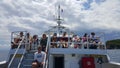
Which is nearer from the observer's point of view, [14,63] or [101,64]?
[14,63]

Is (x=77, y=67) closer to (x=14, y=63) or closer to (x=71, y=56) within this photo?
(x=71, y=56)

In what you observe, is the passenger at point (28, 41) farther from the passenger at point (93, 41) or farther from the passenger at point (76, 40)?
the passenger at point (93, 41)

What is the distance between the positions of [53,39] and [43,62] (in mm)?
3997

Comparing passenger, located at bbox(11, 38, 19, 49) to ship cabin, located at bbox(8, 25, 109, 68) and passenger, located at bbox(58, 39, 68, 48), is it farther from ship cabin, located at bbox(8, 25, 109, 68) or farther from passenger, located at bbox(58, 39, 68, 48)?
passenger, located at bbox(58, 39, 68, 48)

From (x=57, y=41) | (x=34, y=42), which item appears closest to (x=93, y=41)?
(x=57, y=41)

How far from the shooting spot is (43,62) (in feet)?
53.1

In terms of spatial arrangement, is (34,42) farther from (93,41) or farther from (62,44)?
(93,41)

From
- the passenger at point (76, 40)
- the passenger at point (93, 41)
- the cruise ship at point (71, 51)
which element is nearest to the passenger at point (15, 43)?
the cruise ship at point (71, 51)

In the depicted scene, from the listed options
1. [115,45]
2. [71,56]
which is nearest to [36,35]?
[71,56]

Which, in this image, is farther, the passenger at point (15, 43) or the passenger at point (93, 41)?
the passenger at point (93, 41)

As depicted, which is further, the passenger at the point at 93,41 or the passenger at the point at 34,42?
the passenger at the point at 34,42

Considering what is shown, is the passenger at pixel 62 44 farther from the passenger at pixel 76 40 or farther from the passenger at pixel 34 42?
the passenger at pixel 34 42

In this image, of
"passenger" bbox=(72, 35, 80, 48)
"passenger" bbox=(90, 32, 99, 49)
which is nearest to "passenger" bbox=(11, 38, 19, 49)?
"passenger" bbox=(72, 35, 80, 48)

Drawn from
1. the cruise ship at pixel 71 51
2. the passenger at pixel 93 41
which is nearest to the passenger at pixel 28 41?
the cruise ship at pixel 71 51
